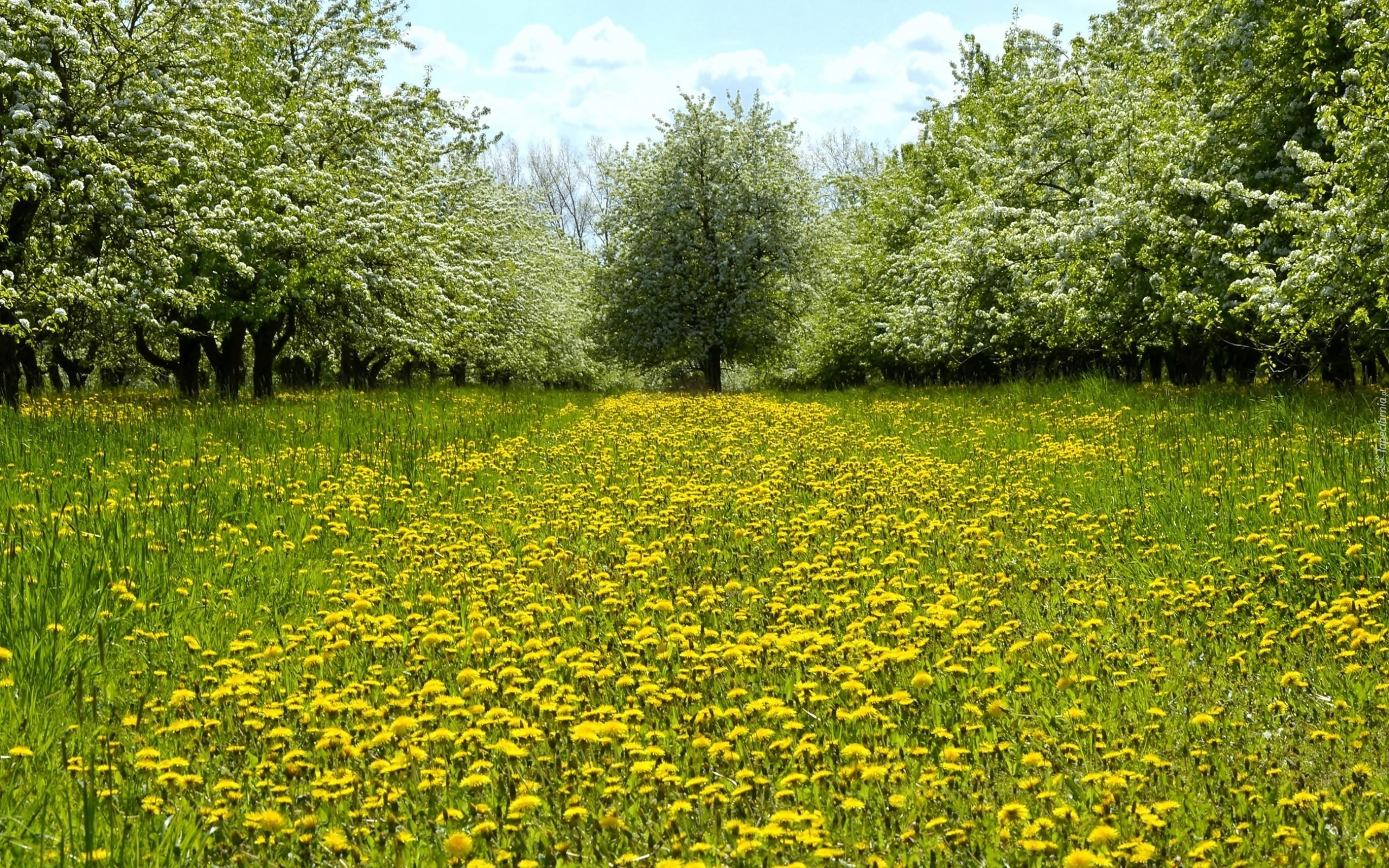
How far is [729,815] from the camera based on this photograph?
13.0ft

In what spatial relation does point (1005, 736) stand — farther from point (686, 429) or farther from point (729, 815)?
point (686, 429)

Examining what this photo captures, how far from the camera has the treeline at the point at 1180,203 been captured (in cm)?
1255

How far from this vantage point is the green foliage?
1578 inches

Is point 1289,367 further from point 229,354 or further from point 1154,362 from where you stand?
point 229,354

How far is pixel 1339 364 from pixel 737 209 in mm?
24264

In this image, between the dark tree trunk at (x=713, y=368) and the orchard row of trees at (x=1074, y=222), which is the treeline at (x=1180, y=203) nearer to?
the orchard row of trees at (x=1074, y=222)

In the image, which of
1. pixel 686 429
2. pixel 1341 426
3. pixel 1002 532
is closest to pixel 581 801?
pixel 1002 532

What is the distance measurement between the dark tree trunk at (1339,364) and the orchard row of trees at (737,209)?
10cm

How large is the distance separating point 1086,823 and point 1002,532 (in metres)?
4.56

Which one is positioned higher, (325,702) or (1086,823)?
(325,702)

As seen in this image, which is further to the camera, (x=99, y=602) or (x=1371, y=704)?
(x=99, y=602)

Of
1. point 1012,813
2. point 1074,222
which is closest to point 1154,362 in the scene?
point 1074,222

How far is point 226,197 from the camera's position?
18.9 meters

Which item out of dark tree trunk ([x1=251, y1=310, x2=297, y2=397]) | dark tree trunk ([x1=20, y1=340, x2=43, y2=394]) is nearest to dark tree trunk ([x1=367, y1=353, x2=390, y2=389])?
dark tree trunk ([x1=20, y1=340, x2=43, y2=394])
